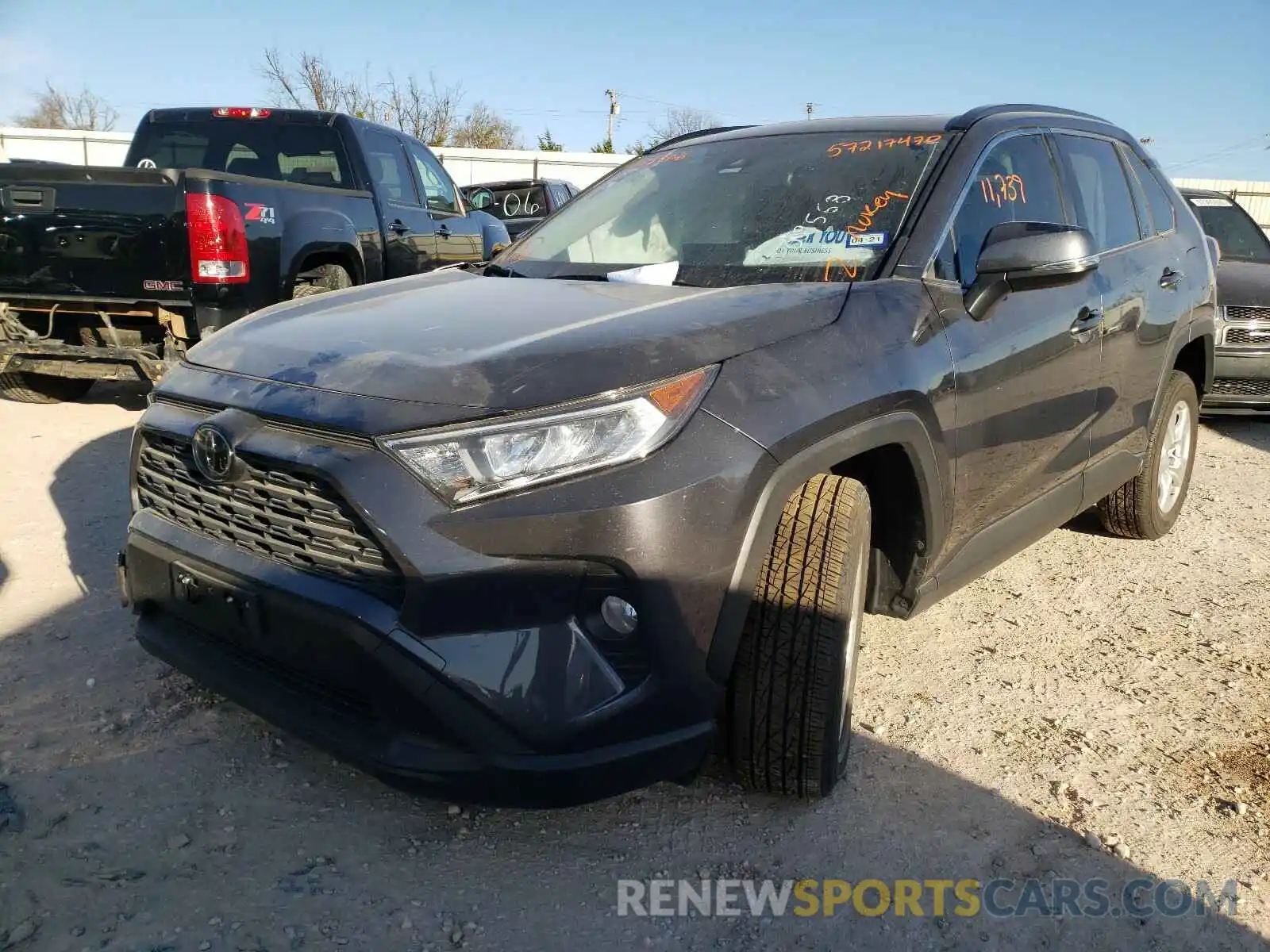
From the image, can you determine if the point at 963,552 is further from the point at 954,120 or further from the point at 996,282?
the point at 954,120

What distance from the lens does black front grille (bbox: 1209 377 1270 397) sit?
699cm

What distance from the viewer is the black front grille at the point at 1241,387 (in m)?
6.99

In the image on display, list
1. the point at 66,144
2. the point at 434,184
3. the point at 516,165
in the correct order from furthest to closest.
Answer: the point at 516,165, the point at 66,144, the point at 434,184

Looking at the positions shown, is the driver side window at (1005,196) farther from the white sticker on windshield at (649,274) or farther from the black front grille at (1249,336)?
the black front grille at (1249,336)

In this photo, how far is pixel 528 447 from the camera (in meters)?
1.97

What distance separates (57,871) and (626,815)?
1298 mm

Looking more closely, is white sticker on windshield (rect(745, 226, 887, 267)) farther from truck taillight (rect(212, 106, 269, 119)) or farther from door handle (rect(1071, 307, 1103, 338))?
truck taillight (rect(212, 106, 269, 119))

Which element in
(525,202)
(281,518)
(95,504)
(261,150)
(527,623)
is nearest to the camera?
(527,623)

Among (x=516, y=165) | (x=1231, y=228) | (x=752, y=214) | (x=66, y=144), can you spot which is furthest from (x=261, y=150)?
(x=66, y=144)

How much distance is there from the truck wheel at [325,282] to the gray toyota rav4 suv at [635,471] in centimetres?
323

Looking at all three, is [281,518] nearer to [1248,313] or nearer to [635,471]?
[635,471]

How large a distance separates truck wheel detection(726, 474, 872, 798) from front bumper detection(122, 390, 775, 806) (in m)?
0.23

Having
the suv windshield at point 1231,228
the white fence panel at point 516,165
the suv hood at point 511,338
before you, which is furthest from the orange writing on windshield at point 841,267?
the white fence panel at point 516,165
